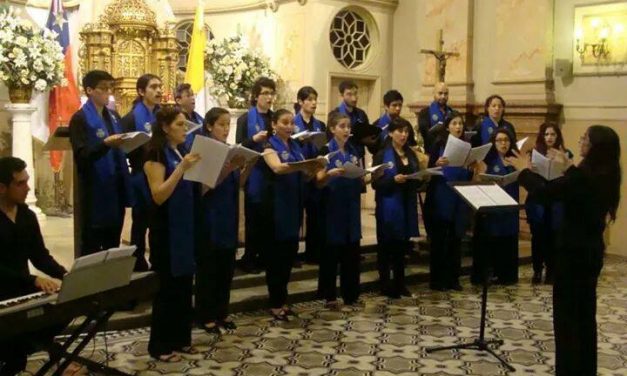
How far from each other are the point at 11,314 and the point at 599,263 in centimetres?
285

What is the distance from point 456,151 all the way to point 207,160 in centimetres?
241

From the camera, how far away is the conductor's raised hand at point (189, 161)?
4.33 metres

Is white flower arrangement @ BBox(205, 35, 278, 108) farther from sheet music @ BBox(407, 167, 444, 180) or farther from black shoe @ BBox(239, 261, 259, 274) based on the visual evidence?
sheet music @ BBox(407, 167, 444, 180)

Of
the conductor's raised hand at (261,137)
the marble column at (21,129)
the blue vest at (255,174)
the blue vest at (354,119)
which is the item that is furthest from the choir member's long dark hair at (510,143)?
the marble column at (21,129)

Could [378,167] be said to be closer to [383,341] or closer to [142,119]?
[383,341]

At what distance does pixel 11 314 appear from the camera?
304 centimetres

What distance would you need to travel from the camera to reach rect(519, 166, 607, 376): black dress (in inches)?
155

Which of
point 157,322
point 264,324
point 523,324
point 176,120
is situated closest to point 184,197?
point 176,120

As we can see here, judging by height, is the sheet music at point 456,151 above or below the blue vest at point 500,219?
above

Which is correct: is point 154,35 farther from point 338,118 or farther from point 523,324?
point 523,324

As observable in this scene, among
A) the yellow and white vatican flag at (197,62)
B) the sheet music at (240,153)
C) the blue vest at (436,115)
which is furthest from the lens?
the yellow and white vatican flag at (197,62)

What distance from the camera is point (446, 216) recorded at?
6656mm

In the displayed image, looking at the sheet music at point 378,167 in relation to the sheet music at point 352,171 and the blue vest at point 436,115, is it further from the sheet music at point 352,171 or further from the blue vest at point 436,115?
the blue vest at point 436,115

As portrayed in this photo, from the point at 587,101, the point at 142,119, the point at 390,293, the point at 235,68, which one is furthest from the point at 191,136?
the point at 587,101
